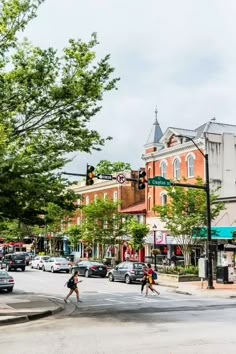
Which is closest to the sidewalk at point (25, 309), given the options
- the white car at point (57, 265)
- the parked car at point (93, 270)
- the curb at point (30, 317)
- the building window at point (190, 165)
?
the curb at point (30, 317)

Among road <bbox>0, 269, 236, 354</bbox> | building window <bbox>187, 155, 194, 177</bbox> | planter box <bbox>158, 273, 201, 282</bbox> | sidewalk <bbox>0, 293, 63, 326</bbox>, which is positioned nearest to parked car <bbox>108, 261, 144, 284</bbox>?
planter box <bbox>158, 273, 201, 282</bbox>

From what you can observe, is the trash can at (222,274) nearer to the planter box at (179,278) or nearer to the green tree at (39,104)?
the planter box at (179,278)

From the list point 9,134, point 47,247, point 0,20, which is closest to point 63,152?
point 9,134

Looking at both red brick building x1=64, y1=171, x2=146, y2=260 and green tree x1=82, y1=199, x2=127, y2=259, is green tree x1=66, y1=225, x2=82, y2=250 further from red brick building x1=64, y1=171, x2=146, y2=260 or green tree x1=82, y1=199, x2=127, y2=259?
green tree x1=82, y1=199, x2=127, y2=259

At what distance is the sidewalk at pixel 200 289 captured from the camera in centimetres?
2531

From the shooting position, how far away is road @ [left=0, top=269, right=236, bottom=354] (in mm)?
11141

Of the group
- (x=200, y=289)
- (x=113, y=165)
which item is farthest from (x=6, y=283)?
(x=113, y=165)

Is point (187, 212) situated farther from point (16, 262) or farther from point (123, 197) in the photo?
point (123, 197)

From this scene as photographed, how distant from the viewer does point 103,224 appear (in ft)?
164

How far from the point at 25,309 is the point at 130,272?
14.1 metres

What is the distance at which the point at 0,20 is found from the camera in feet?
59.0

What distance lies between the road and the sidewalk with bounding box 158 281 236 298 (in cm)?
226

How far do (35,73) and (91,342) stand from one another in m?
10.4

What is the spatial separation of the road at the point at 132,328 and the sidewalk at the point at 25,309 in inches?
22.7
